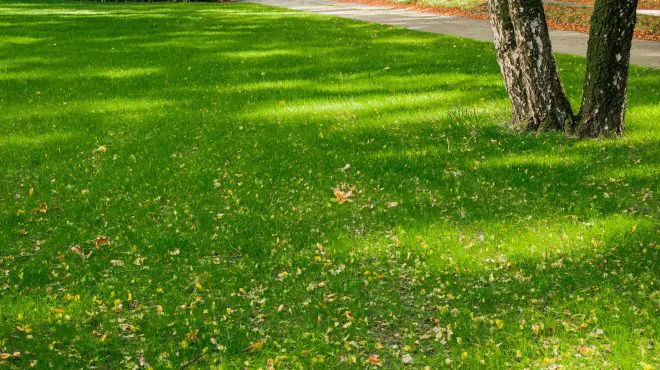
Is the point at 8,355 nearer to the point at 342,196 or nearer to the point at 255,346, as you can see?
the point at 255,346

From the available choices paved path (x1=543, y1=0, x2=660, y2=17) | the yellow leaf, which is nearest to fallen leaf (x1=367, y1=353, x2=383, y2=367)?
the yellow leaf

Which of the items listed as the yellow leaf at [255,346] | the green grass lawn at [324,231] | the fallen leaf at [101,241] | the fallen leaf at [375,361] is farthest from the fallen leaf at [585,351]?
the fallen leaf at [101,241]

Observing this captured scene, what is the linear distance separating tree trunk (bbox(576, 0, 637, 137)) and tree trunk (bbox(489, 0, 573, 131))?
388 millimetres

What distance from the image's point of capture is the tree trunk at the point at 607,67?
8531 millimetres

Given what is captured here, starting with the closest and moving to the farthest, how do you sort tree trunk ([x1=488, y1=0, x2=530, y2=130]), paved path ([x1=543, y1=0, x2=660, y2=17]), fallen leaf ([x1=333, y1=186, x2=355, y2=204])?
fallen leaf ([x1=333, y1=186, x2=355, y2=204]), tree trunk ([x1=488, y1=0, x2=530, y2=130]), paved path ([x1=543, y1=0, x2=660, y2=17])

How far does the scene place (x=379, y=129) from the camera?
1035 cm

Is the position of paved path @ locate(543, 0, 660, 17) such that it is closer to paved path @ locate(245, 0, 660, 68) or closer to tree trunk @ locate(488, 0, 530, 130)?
paved path @ locate(245, 0, 660, 68)

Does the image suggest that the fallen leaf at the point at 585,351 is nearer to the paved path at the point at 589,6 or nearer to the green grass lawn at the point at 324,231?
the green grass lawn at the point at 324,231

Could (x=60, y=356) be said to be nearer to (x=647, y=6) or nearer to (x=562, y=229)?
(x=562, y=229)

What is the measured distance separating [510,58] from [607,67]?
49.6 inches

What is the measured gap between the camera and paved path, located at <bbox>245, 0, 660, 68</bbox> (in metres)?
16.4

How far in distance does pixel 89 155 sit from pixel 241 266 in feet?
14.4

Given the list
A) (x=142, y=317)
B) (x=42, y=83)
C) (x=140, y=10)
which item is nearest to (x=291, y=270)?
(x=142, y=317)

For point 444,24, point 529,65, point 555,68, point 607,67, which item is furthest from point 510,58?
point 444,24
